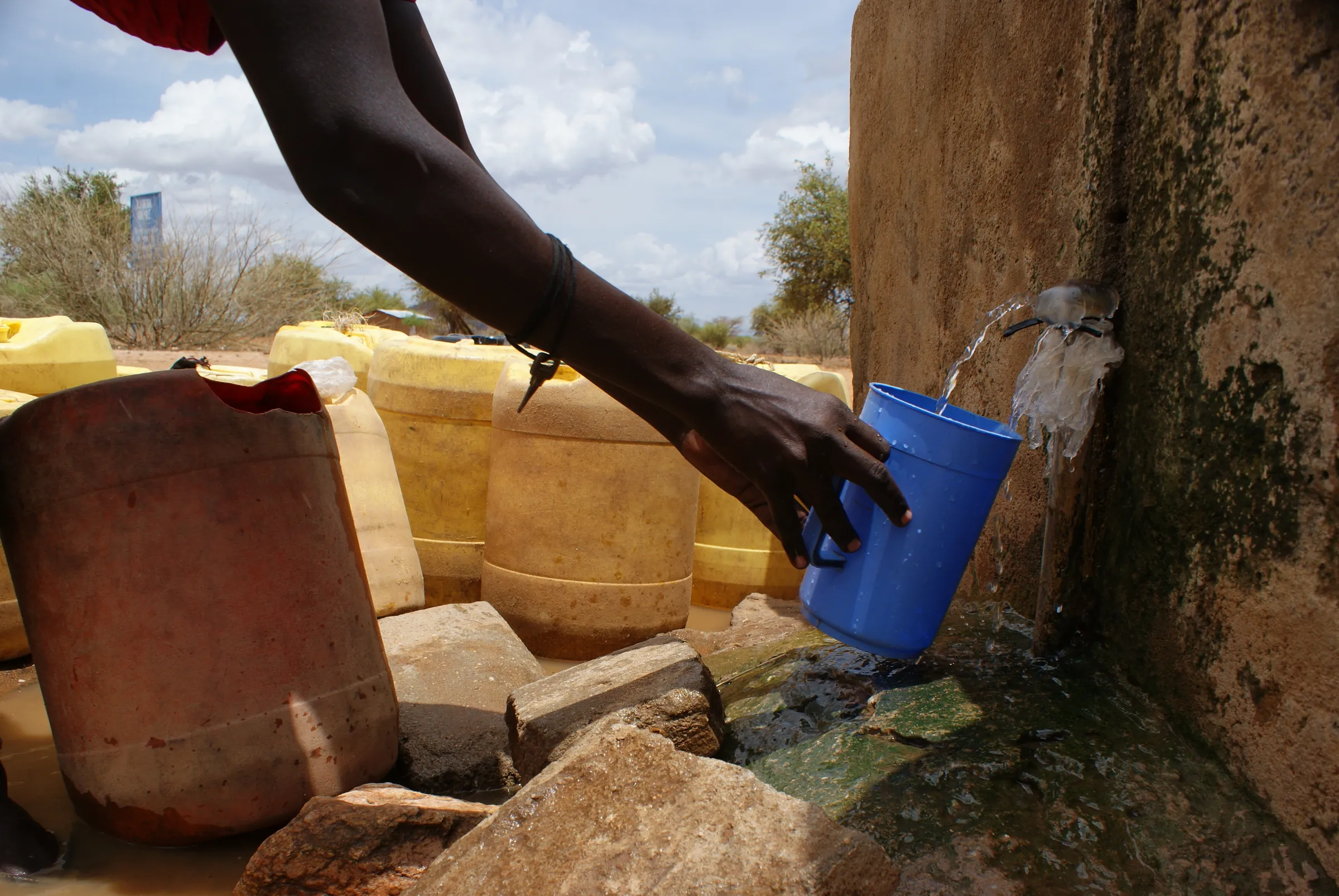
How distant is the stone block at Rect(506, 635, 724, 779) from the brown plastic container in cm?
46

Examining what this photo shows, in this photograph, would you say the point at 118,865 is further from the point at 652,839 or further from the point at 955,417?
the point at 955,417

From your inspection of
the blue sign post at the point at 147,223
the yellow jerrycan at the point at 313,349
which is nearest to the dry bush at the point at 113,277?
the blue sign post at the point at 147,223

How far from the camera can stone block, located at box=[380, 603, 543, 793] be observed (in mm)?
2354

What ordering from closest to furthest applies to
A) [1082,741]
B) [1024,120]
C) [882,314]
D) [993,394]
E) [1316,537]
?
[1316,537] → [1082,741] → [1024,120] → [993,394] → [882,314]

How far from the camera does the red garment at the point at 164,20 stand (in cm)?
168

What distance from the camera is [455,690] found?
2.71 m

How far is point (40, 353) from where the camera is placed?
482 centimetres

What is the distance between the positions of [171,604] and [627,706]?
0.96 metres

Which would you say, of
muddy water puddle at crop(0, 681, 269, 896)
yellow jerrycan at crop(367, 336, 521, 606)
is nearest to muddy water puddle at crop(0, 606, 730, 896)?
muddy water puddle at crop(0, 681, 269, 896)

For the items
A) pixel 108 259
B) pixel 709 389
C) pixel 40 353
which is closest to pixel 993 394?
pixel 709 389

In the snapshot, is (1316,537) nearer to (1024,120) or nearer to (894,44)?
(1024,120)

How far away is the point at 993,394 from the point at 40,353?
184 inches

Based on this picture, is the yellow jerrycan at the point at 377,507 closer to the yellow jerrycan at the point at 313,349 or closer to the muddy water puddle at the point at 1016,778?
the muddy water puddle at the point at 1016,778

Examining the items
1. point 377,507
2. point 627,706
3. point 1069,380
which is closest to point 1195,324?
point 1069,380
